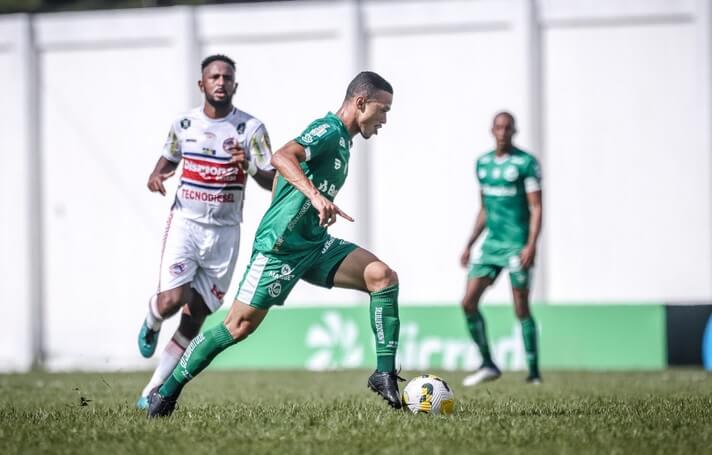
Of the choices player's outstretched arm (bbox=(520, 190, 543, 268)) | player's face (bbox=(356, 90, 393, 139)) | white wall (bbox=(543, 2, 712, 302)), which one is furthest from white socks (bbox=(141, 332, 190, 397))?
white wall (bbox=(543, 2, 712, 302))

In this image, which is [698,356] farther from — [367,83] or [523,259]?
[367,83]

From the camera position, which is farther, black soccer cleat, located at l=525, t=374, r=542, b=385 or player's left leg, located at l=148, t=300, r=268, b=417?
black soccer cleat, located at l=525, t=374, r=542, b=385

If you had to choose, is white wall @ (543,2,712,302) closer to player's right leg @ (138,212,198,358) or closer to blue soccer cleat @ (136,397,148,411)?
player's right leg @ (138,212,198,358)

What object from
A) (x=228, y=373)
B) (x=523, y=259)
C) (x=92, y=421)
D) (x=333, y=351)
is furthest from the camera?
(x=333, y=351)

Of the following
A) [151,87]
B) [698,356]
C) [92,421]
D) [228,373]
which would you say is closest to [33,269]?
[151,87]

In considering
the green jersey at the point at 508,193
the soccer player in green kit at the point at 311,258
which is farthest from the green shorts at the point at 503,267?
the soccer player in green kit at the point at 311,258

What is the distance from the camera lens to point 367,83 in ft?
24.9

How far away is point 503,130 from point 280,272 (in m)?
5.95

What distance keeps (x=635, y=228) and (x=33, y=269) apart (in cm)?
1004

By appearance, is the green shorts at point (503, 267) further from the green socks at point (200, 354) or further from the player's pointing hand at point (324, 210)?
the player's pointing hand at point (324, 210)

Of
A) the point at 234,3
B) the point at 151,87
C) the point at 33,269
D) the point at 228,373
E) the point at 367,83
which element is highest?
the point at 234,3

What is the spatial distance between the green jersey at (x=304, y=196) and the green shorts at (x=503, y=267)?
543 centimetres

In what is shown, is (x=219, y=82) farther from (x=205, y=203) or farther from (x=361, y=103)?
(x=361, y=103)

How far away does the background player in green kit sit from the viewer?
1273cm
